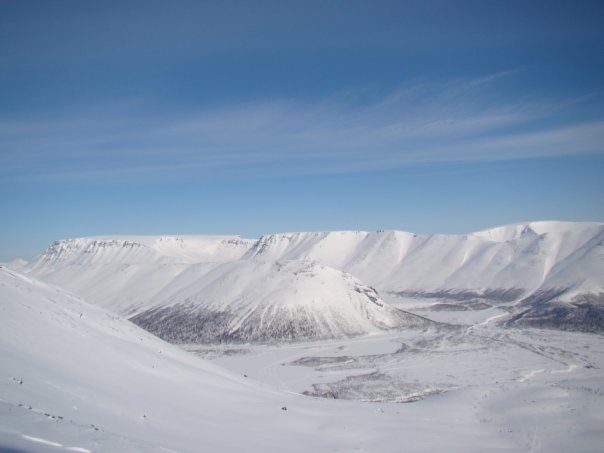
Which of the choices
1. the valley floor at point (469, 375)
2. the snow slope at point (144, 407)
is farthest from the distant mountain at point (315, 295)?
the snow slope at point (144, 407)

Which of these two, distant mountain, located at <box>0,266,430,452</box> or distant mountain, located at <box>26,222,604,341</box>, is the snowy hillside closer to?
distant mountain, located at <box>26,222,604,341</box>

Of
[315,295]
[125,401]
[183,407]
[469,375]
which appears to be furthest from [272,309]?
[125,401]

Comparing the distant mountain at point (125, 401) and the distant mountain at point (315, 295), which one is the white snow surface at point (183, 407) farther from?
the distant mountain at point (315, 295)

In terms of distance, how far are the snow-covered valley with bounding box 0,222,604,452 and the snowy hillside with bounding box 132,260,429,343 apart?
52cm

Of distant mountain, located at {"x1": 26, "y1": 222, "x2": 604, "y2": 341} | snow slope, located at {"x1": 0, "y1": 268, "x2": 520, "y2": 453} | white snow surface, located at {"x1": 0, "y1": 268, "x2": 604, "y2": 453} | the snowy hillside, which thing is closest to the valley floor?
white snow surface, located at {"x1": 0, "y1": 268, "x2": 604, "y2": 453}

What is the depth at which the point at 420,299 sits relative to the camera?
566ft

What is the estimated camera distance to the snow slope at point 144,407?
15.9m

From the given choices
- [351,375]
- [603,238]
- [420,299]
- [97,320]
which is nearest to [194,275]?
[420,299]

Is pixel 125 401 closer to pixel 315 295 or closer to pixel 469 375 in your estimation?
pixel 469 375

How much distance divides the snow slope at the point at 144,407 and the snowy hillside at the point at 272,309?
6599 centimetres

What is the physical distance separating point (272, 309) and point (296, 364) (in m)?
34.7

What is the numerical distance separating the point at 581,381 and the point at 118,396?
5015 cm

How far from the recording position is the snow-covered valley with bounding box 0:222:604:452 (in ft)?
67.8

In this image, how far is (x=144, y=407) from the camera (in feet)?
75.0
